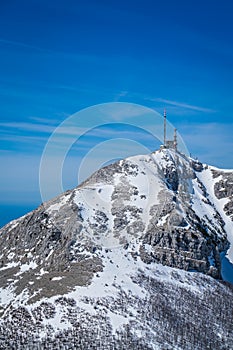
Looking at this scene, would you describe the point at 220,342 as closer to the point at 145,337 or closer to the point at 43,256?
the point at 145,337

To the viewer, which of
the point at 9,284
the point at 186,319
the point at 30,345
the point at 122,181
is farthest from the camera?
the point at 122,181

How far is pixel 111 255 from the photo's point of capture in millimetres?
85500

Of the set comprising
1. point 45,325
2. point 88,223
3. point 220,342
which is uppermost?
point 88,223

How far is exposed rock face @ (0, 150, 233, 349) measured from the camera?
2530 inches

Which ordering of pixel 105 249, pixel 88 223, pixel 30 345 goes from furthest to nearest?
pixel 88 223 → pixel 105 249 → pixel 30 345

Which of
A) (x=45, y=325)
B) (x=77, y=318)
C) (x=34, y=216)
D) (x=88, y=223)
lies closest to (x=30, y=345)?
(x=45, y=325)

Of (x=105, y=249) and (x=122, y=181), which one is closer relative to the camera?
(x=105, y=249)

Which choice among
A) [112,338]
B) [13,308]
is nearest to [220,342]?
[112,338]

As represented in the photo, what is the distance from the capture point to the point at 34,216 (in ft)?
328

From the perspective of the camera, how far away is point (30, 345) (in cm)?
5866

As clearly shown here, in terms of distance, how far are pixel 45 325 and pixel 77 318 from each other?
207 inches

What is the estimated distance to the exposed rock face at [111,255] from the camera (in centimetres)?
6425

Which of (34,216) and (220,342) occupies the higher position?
(34,216)

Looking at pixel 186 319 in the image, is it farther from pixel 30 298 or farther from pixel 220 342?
pixel 30 298
